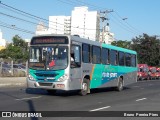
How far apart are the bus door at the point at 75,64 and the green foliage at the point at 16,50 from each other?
295 ft

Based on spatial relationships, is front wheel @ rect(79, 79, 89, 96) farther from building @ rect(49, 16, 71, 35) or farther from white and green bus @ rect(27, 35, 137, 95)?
building @ rect(49, 16, 71, 35)

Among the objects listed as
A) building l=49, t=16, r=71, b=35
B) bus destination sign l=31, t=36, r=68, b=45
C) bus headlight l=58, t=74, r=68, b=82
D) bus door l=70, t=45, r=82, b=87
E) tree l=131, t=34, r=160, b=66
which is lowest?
bus headlight l=58, t=74, r=68, b=82

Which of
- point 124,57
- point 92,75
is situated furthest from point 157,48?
point 92,75

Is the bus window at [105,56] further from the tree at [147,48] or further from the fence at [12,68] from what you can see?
the tree at [147,48]

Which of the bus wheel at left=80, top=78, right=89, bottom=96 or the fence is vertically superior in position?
the fence

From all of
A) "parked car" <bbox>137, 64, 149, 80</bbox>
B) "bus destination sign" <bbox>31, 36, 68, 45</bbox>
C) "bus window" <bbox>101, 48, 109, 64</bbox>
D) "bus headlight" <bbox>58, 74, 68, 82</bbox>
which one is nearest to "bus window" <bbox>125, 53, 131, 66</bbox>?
"bus window" <bbox>101, 48, 109, 64</bbox>

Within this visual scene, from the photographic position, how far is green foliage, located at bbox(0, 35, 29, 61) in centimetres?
11338

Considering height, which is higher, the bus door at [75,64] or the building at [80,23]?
the building at [80,23]

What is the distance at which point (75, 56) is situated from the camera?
63.3ft

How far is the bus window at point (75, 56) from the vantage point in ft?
62.6

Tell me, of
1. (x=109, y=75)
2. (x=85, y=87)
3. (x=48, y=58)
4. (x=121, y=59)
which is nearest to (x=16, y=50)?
(x=121, y=59)

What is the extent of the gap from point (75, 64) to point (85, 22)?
226 ft

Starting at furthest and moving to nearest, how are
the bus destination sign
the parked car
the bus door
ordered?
the parked car → the bus destination sign → the bus door

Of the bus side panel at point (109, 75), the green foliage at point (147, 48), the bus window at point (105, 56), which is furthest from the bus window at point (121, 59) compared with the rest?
the green foliage at point (147, 48)
